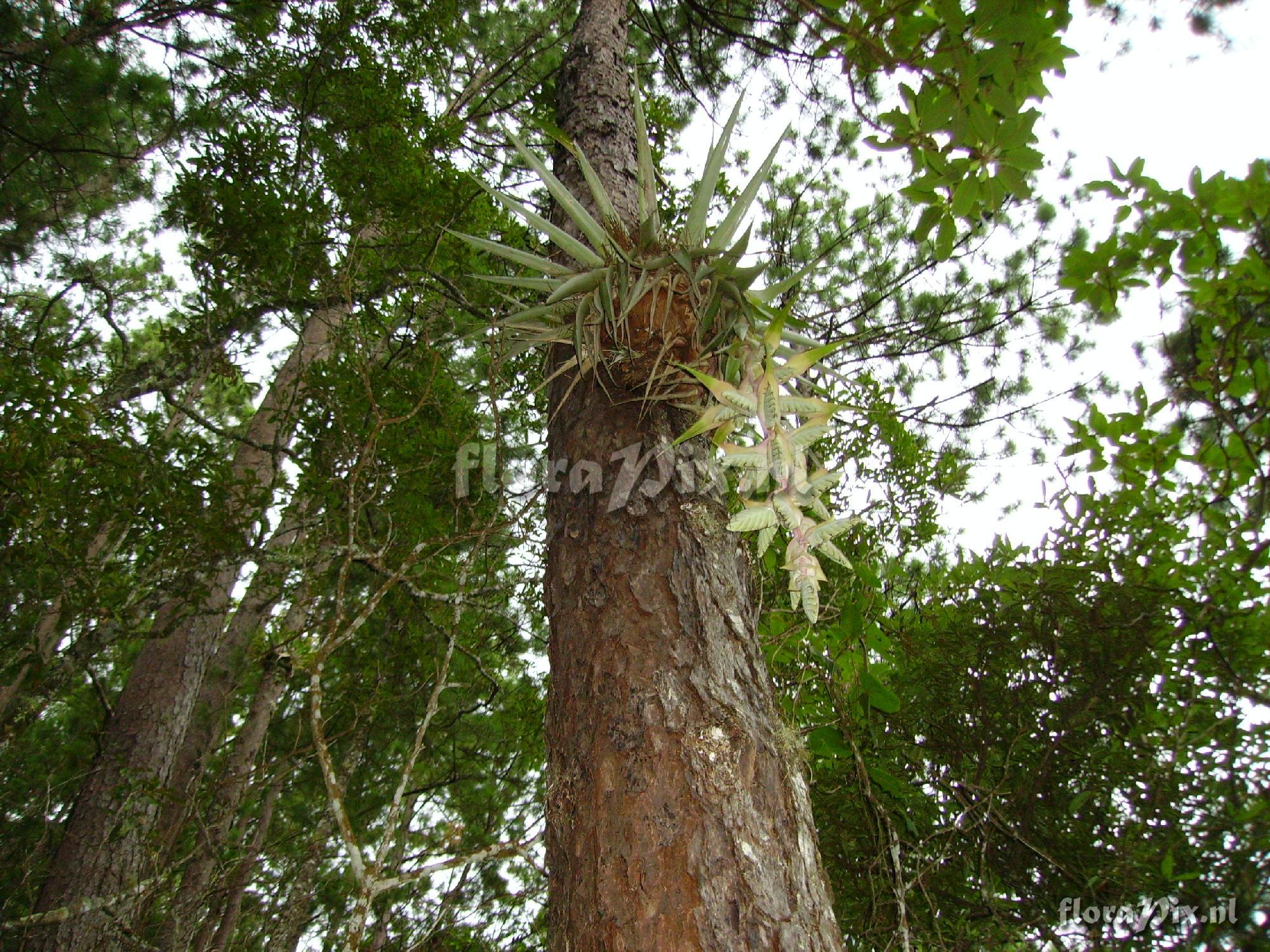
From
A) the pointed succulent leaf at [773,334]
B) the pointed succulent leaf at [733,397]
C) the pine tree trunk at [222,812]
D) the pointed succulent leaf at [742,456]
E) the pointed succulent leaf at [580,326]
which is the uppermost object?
the pointed succulent leaf at [580,326]

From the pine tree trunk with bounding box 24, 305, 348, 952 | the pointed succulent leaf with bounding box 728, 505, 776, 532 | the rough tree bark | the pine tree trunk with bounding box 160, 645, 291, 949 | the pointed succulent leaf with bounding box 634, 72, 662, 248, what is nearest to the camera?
the rough tree bark

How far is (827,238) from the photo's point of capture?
196 inches

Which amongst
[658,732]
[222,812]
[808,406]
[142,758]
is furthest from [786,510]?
[142,758]

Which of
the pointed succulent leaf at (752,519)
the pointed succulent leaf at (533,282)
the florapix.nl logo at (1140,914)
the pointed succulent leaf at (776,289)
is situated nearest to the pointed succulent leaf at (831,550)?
the pointed succulent leaf at (752,519)

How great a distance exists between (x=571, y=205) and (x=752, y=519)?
87cm

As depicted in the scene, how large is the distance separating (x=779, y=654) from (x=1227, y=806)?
116cm

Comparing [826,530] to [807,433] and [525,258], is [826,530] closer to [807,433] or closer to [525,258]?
[807,433]

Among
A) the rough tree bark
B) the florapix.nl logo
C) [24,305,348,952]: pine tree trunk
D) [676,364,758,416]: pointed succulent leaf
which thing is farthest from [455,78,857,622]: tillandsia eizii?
[24,305,348,952]: pine tree trunk

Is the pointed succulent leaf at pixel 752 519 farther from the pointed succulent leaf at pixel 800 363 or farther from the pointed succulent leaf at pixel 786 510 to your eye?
the pointed succulent leaf at pixel 800 363

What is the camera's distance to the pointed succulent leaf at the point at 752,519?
113cm

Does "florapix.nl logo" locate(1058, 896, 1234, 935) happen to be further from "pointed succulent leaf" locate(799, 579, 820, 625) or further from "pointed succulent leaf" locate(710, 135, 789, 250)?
"pointed succulent leaf" locate(710, 135, 789, 250)

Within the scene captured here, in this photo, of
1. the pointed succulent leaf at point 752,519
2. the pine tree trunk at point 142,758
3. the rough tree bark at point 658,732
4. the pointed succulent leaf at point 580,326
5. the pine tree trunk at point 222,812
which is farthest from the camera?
the pine tree trunk at point 142,758

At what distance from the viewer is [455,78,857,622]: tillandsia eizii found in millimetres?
1167

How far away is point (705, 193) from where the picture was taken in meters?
1.50
